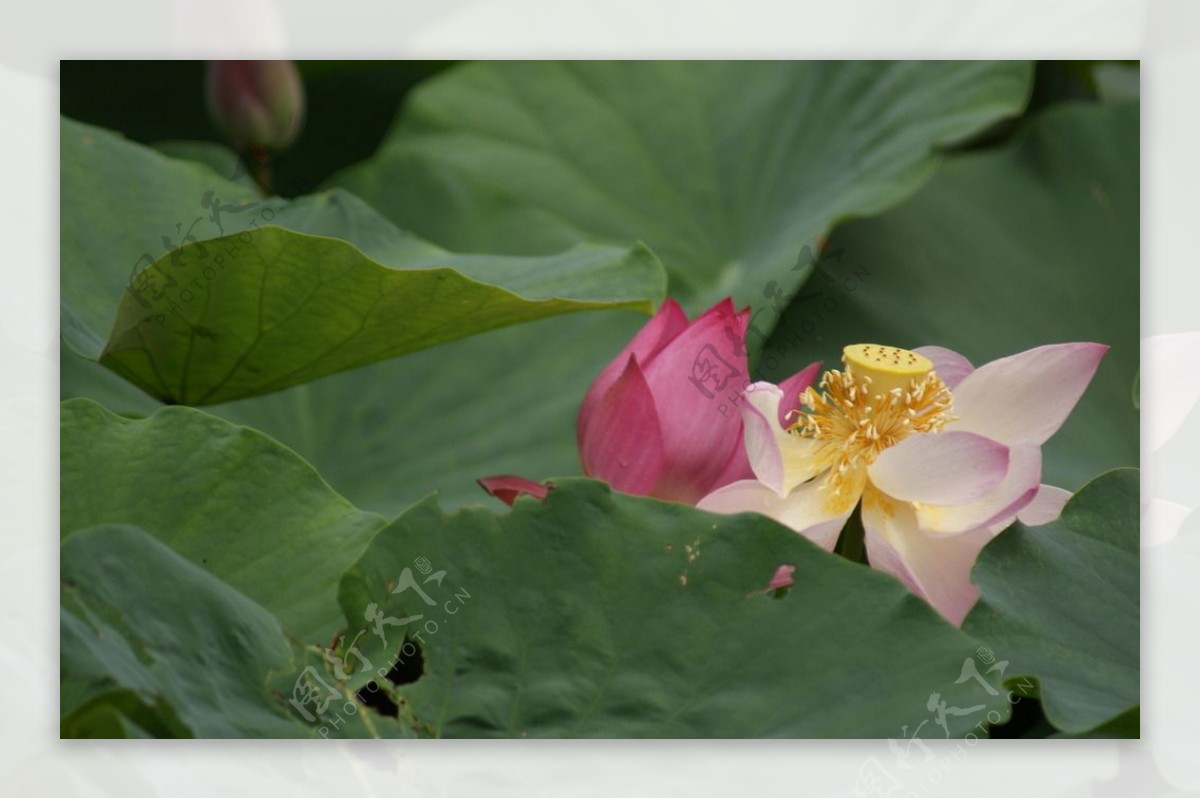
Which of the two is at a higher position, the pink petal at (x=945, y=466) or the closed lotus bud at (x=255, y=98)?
the closed lotus bud at (x=255, y=98)

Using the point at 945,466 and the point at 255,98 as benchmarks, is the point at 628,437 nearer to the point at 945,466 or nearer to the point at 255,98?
the point at 945,466

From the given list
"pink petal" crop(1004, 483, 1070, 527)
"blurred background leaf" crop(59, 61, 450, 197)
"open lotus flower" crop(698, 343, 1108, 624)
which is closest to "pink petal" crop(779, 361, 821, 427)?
"open lotus flower" crop(698, 343, 1108, 624)

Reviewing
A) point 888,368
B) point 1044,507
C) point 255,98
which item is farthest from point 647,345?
point 255,98

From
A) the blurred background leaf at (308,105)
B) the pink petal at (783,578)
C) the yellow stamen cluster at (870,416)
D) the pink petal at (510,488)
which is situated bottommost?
the pink petal at (783,578)

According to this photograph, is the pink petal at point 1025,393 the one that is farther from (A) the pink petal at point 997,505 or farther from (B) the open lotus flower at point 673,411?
(B) the open lotus flower at point 673,411

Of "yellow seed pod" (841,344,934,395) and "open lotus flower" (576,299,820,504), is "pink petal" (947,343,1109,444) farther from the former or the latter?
"open lotus flower" (576,299,820,504)

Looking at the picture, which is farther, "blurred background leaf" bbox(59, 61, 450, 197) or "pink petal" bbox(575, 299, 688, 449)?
"blurred background leaf" bbox(59, 61, 450, 197)

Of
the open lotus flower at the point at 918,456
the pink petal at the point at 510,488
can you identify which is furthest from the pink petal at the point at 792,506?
the pink petal at the point at 510,488
